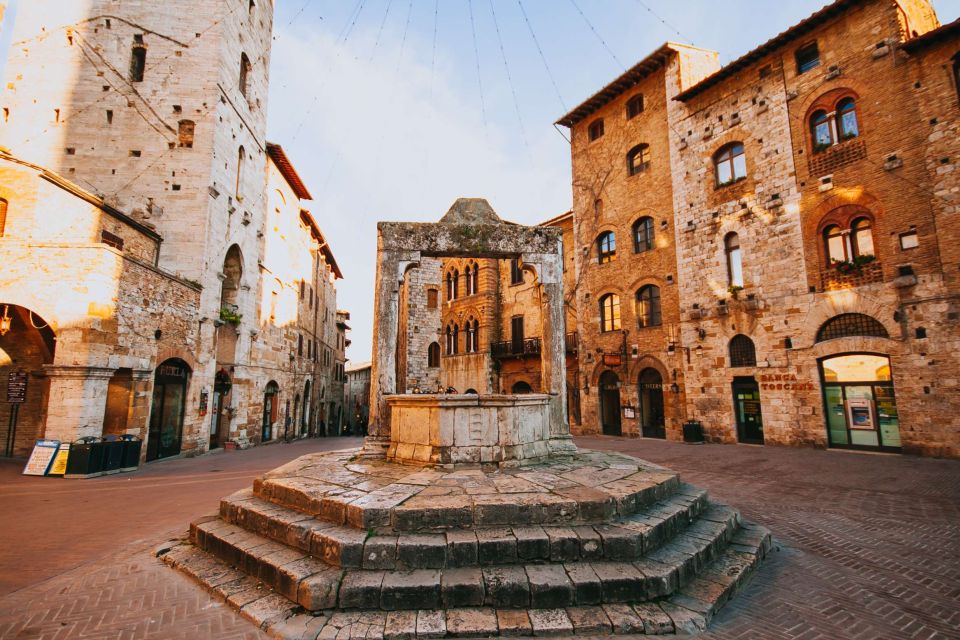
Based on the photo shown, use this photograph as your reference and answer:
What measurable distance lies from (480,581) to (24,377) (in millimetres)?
15006

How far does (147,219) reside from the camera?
14758 millimetres

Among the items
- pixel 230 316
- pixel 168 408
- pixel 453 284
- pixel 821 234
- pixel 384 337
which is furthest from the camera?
pixel 453 284

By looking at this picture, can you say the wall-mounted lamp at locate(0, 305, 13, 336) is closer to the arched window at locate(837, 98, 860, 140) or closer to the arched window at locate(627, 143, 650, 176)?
the arched window at locate(627, 143, 650, 176)

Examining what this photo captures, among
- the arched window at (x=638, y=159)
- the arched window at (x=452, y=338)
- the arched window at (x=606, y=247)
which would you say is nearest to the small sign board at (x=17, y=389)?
the arched window at (x=452, y=338)

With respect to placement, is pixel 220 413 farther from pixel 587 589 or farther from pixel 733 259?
pixel 733 259

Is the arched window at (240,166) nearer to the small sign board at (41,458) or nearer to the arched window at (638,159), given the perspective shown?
the small sign board at (41,458)

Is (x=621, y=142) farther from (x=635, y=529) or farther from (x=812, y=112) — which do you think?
(x=635, y=529)

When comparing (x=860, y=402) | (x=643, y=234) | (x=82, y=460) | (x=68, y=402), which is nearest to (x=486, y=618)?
(x=82, y=460)

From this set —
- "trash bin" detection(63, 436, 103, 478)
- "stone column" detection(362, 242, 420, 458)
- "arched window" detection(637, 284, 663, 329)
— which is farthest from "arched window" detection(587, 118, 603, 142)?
"trash bin" detection(63, 436, 103, 478)

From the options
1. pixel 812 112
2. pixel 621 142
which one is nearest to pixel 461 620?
pixel 812 112

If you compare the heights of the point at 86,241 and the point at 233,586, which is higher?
the point at 86,241

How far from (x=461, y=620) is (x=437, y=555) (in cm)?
62

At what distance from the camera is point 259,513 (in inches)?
196

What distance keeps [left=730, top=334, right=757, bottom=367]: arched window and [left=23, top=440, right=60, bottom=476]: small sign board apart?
64.6ft
